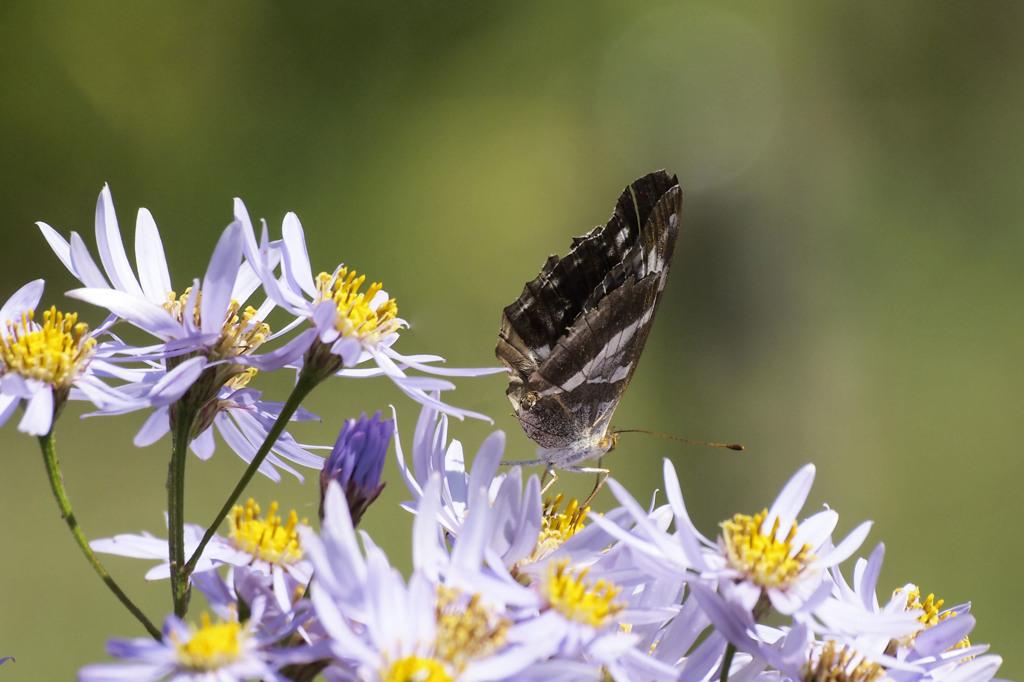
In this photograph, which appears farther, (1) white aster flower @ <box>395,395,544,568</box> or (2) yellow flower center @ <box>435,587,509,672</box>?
(1) white aster flower @ <box>395,395,544,568</box>

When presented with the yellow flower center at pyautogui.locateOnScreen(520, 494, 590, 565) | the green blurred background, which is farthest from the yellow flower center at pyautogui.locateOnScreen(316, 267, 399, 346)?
the green blurred background

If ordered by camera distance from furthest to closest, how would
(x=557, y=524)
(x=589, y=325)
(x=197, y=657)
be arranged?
(x=589, y=325) → (x=557, y=524) → (x=197, y=657)

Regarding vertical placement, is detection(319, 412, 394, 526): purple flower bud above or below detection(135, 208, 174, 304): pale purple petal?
below

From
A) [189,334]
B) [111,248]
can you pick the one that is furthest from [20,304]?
[189,334]

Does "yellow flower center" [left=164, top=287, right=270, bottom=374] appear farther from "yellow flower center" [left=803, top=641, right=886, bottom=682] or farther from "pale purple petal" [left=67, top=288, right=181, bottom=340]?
"yellow flower center" [left=803, top=641, right=886, bottom=682]

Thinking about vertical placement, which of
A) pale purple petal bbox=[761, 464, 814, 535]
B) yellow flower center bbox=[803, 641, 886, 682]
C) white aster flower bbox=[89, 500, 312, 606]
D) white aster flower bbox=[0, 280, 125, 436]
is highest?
white aster flower bbox=[0, 280, 125, 436]

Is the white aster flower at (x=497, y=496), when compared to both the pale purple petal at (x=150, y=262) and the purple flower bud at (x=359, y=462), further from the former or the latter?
the pale purple petal at (x=150, y=262)

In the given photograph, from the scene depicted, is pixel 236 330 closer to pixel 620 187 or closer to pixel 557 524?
pixel 557 524

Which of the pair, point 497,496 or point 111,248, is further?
point 111,248
